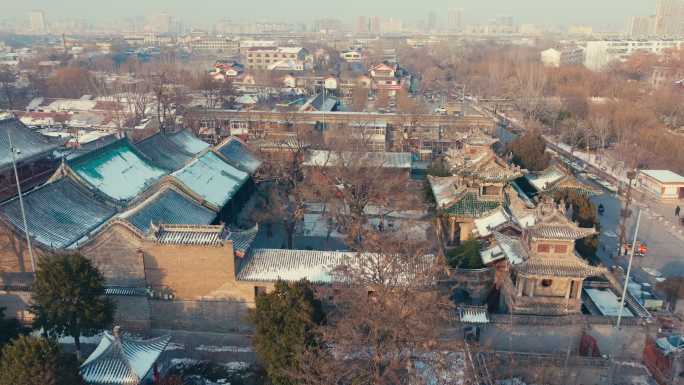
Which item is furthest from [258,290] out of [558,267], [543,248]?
[558,267]

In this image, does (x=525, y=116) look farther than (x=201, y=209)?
Yes

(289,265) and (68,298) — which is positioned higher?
(68,298)

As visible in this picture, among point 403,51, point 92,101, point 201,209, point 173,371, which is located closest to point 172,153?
point 201,209

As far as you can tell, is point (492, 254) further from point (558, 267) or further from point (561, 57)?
point (561, 57)

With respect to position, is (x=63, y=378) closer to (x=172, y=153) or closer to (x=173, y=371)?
(x=173, y=371)

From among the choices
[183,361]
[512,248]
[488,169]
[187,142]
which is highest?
[488,169]

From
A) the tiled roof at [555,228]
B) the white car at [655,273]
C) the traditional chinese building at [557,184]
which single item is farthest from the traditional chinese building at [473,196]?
the white car at [655,273]
